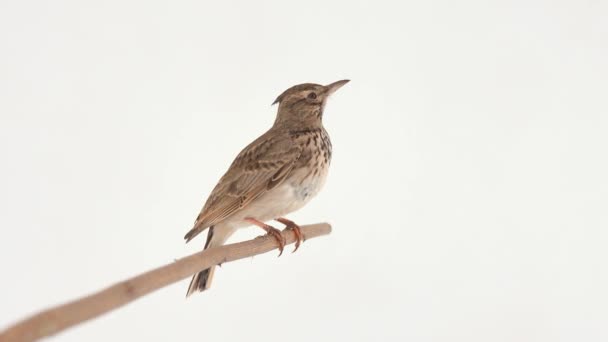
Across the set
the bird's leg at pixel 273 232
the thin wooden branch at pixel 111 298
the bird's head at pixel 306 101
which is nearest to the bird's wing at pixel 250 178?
the bird's leg at pixel 273 232

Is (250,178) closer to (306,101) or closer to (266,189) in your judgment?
(266,189)

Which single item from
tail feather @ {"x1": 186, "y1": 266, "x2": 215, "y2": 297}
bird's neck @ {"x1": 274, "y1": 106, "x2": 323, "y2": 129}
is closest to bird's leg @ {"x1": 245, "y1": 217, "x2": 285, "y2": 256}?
tail feather @ {"x1": 186, "y1": 266, "x2": 215, "y2": 297}

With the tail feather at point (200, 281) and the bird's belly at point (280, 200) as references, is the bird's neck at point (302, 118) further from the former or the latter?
the tail feather at point (200, 281)

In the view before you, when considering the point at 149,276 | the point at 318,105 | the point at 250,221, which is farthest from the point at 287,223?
the point at 149,276

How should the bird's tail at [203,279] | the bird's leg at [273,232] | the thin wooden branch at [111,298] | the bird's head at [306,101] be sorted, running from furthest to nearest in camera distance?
the bird's head at [306,101] < the bird's tail at [203,279] < the bird's leg at [273,232] < the thin wooden branch at [111,298]

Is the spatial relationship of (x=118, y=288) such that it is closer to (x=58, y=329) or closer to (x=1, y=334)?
(x=58, y=329)

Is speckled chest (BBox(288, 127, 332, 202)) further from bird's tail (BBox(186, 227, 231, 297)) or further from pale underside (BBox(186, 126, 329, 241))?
bird's tail (BBox(186, 227, 231, 297))

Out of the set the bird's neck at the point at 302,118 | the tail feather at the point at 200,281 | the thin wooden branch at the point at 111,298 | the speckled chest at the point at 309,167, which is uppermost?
the bird's neck at the point at 302,118

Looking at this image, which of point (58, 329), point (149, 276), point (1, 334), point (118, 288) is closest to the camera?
point (1, 334)

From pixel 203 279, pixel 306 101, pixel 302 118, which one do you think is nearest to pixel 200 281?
pixel 203 279
